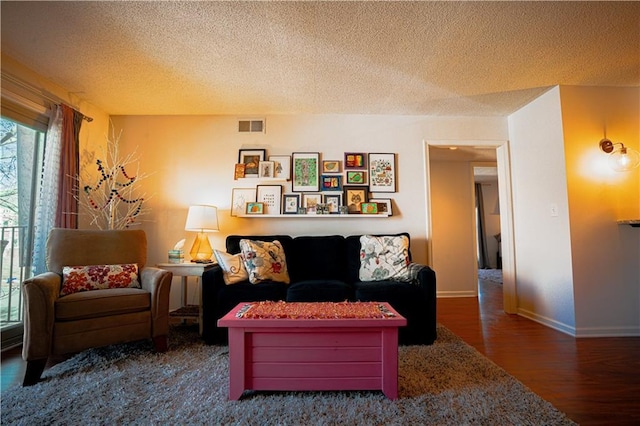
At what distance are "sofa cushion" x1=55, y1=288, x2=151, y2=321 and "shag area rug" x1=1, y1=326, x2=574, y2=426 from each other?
0.34 metres

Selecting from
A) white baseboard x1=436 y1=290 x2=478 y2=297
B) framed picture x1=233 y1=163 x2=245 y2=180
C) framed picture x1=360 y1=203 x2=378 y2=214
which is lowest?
white baseboard x1=436 y1=290 x2=478 y2=297

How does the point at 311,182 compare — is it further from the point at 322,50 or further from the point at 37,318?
the point at 37,318

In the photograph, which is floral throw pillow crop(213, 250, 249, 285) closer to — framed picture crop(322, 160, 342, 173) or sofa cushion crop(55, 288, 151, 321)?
sofa cushion crop(55, 288, 151, 321)

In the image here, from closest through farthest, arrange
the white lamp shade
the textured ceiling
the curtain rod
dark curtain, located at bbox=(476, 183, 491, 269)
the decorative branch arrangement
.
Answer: the textured ceiling < the curtain rod < the white lamp shade < the decorative branch arrangement < dark curtain, located at bbox=(476, 183, 491, 269)

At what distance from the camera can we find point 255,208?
3.29 m

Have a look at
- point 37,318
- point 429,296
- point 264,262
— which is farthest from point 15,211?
point 429,296

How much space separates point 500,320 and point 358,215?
1811 mm

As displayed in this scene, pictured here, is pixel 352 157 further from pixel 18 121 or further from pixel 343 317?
pixel 18 121

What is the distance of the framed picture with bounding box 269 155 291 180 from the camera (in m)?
3.36

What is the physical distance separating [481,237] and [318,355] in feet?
24.7

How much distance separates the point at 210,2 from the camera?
1.80m

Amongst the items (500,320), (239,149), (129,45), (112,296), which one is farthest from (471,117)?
(112,296)

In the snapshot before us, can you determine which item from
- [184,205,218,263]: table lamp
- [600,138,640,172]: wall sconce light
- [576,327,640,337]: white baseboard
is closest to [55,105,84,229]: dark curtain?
[184,205,218,263]: table lamp

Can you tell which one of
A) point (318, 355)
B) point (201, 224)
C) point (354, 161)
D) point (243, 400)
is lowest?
point (243, 400)
